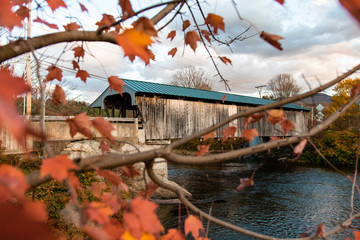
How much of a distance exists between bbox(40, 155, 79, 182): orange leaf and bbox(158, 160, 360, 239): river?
17.4 feet

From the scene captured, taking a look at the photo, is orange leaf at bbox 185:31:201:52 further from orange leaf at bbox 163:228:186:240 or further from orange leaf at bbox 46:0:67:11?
orange leaf at bbox 163:228:186:240

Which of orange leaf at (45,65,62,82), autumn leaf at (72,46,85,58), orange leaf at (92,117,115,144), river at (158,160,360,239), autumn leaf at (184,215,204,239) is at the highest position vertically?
autumn leaf at (72,46,85,58)

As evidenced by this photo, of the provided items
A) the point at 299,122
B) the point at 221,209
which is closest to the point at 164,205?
the point at 221,209

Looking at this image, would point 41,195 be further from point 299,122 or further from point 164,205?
point 299,122

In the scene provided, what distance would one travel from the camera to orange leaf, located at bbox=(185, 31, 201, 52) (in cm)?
175

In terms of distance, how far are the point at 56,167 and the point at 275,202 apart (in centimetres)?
1058

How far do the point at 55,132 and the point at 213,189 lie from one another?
741cm

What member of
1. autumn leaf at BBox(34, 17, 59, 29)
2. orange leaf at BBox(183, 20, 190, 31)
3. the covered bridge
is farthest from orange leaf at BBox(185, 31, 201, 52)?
the covered bridge

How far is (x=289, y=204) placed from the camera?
9891mm

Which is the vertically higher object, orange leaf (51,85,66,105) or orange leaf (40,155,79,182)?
orange leaf (51,85,66,105)

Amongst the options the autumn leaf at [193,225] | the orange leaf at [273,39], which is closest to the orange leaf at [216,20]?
the orange leaf at [273,39]

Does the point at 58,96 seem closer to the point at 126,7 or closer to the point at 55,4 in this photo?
the point at 55,4

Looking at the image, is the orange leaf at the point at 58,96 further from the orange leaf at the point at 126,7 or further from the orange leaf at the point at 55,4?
the orange leaf at the point at 126,7

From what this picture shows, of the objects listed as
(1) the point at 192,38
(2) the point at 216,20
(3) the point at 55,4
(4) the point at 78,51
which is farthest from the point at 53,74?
(2) the point at 216,20
